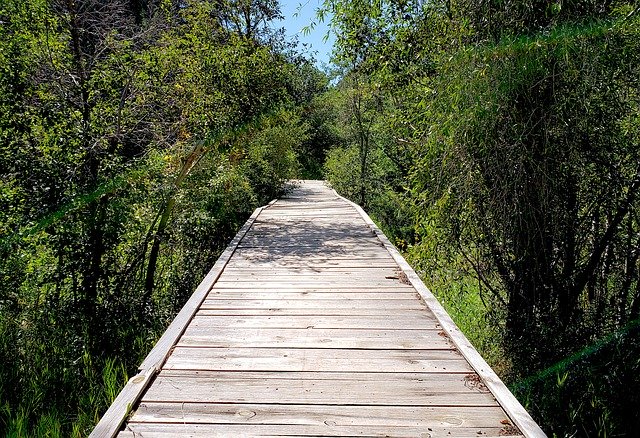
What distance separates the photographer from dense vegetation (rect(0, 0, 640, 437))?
3.14 meters

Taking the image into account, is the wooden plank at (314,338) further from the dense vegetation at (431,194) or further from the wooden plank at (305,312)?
the dense vegetation at (431,194)

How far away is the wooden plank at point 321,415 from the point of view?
1896 mm

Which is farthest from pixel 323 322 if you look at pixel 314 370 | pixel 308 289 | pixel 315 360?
pixel 308 289

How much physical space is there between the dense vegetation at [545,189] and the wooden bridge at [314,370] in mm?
858

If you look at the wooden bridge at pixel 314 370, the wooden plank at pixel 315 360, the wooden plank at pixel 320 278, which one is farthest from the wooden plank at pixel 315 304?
the wooden plank at pixel 315 360

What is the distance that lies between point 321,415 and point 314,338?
A: 818 mm

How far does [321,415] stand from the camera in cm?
195

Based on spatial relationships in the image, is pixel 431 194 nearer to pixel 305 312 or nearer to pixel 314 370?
pixel 305 312

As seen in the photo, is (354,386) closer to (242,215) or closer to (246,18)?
(242,215)

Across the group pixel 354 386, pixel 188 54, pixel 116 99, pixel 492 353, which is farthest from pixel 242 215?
pixel 354 386

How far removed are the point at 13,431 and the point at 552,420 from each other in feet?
12.5

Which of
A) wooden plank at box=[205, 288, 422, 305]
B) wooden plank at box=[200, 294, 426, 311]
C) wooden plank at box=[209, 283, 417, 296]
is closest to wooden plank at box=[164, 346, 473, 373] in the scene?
wooden plank at box=[200, 294, 426, 311]

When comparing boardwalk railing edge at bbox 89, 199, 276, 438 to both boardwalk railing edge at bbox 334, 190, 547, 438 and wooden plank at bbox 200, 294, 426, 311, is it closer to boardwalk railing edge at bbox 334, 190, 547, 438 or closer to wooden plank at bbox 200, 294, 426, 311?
wooden plank at bbox 200, 294, 426, 311

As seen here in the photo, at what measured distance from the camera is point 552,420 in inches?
142
